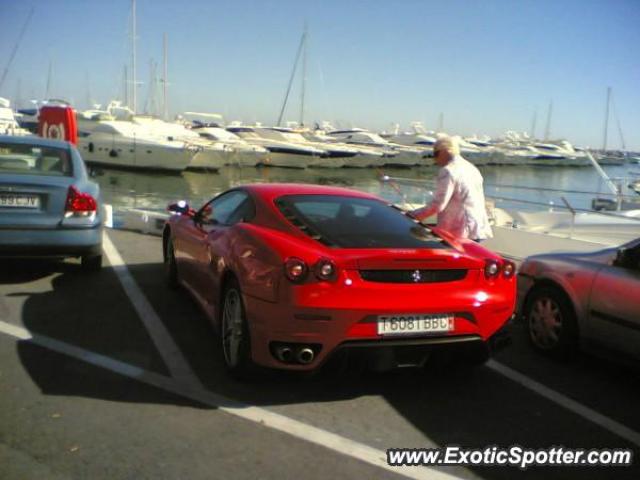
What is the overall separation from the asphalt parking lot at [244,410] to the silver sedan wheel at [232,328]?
0.57 feet

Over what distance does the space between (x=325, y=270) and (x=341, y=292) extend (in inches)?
6.1

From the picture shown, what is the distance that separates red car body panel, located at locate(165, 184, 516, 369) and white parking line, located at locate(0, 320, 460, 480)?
0.31 metres

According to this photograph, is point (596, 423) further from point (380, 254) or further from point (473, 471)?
point (380, 254)

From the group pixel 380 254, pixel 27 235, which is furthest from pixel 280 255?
pixel 27 235

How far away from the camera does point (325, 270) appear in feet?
11.4

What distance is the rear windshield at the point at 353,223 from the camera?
3928 millimetres

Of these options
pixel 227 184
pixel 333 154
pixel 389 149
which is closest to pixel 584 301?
pixel 227 184

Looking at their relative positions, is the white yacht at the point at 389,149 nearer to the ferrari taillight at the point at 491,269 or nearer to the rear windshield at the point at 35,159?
the rear windshield at the point at 35,159

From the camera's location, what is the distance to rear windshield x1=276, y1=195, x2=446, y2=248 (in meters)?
3.93

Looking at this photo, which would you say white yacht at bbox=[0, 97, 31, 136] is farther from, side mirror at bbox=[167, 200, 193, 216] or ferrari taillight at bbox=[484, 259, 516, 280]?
ferrari taillight at bbox=[484, 259, 516, 280]

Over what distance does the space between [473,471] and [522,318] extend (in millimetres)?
2529

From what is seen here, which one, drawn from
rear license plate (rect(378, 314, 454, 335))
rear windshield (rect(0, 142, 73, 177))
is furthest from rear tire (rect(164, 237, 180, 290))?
rear license plate (rect(378, 314, 454, 335))

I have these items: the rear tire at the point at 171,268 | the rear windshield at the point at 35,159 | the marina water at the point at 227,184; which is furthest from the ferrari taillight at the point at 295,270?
the marina water at the point at 227,184

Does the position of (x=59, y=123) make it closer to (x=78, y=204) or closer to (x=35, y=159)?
(x=35, y=159)
